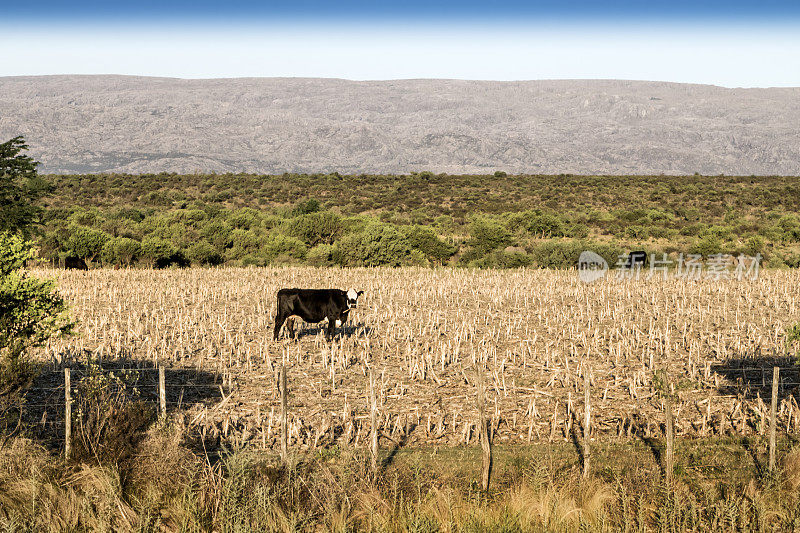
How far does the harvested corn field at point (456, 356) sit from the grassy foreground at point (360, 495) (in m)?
1.14

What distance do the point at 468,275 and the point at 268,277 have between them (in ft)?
30.6

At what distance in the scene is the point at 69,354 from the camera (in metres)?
15.9

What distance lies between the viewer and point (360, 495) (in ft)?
27.2

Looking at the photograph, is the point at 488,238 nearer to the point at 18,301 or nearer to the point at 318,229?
the point at 318,229

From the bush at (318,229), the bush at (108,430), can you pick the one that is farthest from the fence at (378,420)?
the bush at (318,229)

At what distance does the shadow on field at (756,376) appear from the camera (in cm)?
1317

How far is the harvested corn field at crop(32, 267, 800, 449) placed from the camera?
11.6m

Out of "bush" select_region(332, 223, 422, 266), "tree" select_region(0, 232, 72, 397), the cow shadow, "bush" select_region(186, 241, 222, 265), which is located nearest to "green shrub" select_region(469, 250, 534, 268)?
"bush" select_region(332, 223, 422, 266)

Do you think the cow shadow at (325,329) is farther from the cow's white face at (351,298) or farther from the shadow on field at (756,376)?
the shadow on field at (756,376)

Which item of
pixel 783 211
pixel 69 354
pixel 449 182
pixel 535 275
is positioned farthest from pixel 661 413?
pixel 449 182

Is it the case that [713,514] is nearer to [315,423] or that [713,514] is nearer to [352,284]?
[315,423]

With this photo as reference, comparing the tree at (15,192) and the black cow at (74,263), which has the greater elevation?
the tree at (15,192)

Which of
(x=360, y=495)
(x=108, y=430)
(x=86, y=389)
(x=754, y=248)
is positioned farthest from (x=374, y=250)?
(x=360, y=495)

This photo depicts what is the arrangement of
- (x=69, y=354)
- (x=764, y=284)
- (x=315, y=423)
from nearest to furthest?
1. (x=315, y=423)
2. (x=69, y=354)
3. (x=764, y=284)
